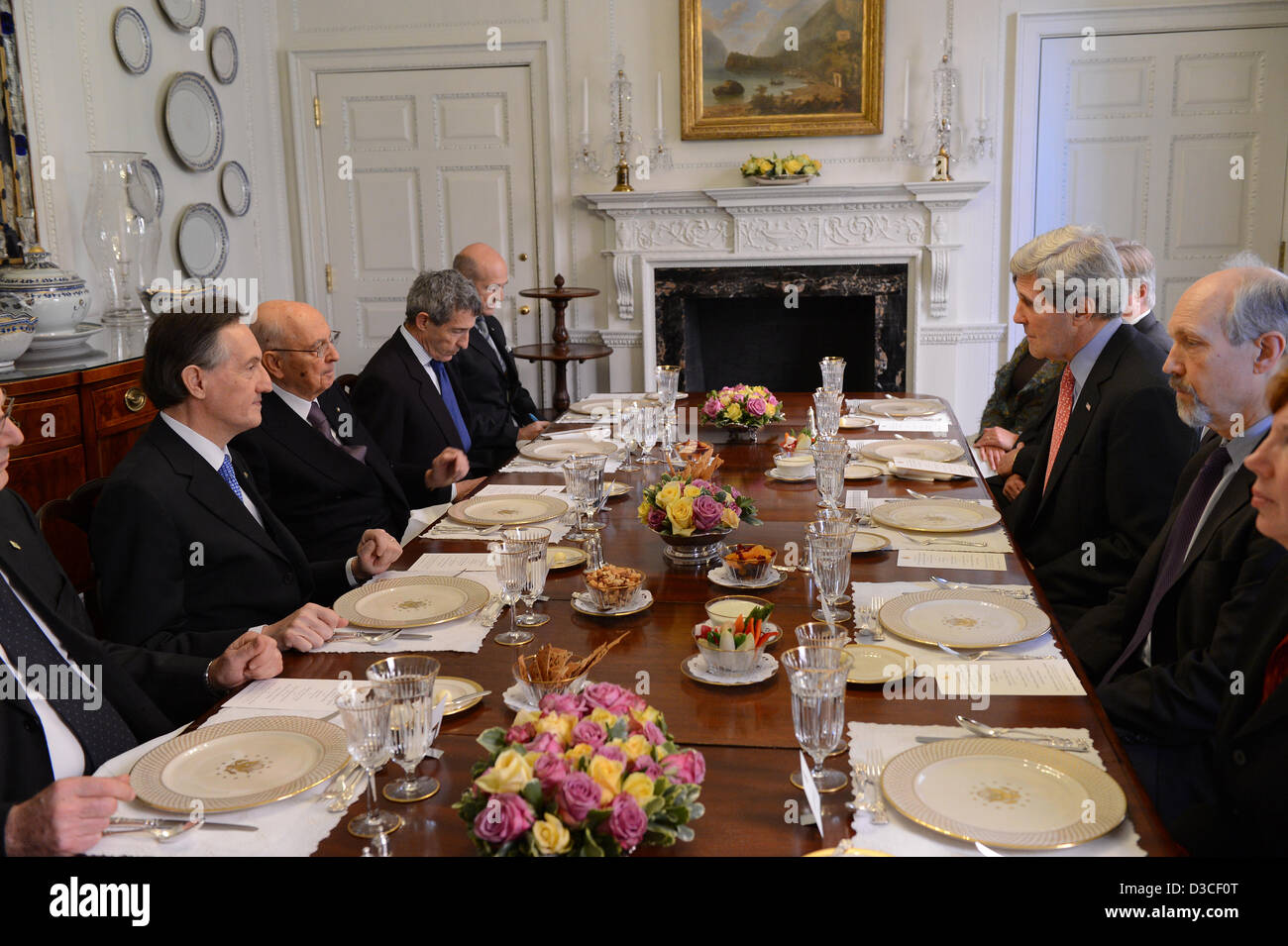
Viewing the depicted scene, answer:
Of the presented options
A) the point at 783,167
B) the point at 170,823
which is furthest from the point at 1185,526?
the point at 783,167

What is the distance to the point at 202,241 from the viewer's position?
565 centimetres

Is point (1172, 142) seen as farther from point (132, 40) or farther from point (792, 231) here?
point (132, 40)

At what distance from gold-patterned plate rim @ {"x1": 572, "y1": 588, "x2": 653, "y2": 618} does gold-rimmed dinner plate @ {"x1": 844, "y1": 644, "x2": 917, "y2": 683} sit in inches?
15.0

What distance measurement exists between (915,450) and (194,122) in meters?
4.19

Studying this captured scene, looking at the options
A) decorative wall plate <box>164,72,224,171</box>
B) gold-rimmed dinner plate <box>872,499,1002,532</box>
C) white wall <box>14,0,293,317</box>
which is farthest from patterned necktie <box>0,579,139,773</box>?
decorative wall plate <box>164,72,224,171</box>

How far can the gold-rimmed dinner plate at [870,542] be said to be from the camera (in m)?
2.29

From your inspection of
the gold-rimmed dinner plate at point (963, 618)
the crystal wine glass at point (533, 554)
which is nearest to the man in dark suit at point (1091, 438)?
the gold-rimmed dinner plate at point (963, 618)

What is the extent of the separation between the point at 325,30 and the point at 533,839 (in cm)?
619

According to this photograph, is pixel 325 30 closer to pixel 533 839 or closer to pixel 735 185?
pixel 735 185

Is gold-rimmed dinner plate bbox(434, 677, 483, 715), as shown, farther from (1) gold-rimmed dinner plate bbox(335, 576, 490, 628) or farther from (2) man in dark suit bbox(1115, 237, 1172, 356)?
(2) man in dark suit bbox(1115, 237, 1172, 356)

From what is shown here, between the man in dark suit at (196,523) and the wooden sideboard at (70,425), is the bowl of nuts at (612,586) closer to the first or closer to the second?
the man in dark suit at (196,523)

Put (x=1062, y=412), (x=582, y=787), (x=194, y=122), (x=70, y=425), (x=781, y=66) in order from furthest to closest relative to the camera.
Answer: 1. (x=781, y=66)
2. (x=194, y=122)
3. (x=70, y=425)
4. (x=1062, y=412)
5. (x=582, y=787)

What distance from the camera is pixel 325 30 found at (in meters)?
6.30
